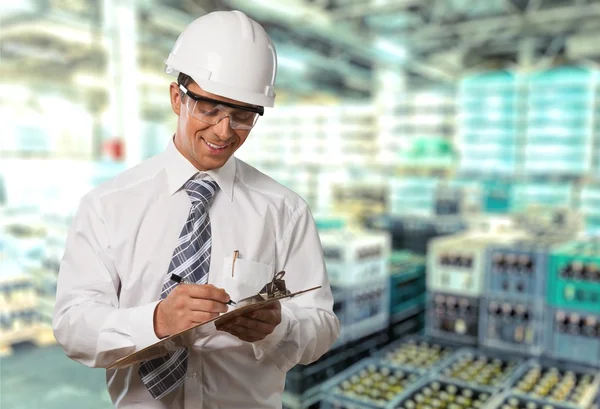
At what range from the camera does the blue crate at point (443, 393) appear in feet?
10.7

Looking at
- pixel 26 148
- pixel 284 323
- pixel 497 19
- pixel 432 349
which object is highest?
pixel 497 19

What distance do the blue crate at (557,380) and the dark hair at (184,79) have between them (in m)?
3.03

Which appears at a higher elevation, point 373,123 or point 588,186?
point 373,123

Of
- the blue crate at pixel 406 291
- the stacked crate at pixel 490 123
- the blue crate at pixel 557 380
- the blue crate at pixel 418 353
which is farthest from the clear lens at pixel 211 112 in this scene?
the stacked crate at pixel 490 123

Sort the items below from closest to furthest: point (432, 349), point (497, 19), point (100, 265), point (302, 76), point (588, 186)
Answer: point (100, 265), point (432, 349), point (588, 186), point (497, 19), point (302, 76)

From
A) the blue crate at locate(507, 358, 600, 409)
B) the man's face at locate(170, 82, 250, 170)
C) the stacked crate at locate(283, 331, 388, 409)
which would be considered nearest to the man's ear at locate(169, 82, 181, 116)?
the man's face at locate(170, 82, 250, 170)

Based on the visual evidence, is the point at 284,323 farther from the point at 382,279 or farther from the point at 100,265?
the point at 382,279

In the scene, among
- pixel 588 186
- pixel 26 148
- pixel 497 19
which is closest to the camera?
pixel 26 148

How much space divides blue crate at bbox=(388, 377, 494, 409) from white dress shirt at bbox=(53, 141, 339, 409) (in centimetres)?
217

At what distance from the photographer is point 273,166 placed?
9883 mm

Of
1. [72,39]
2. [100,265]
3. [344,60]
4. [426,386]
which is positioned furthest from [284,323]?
[344,60]

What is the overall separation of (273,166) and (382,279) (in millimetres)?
5458

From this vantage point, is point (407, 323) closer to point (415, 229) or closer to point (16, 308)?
point (415, 229)

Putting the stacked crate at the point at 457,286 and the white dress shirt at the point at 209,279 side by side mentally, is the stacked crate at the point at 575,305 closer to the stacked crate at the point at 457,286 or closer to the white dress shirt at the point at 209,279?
the stacked crate at the point at 457,286
